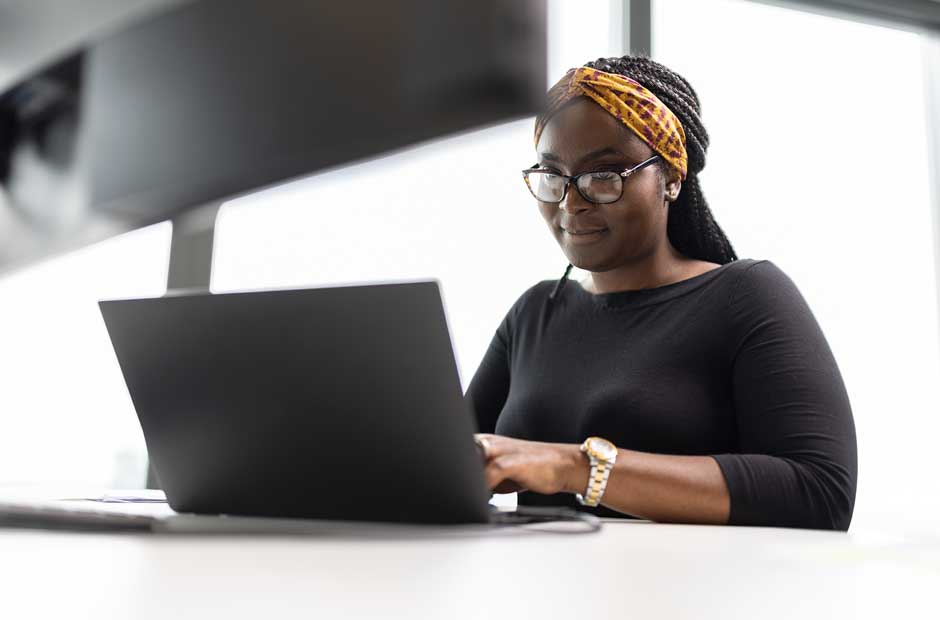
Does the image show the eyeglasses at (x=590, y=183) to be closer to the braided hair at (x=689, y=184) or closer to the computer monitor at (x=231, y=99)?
the braided hair at (x=689, y=184)

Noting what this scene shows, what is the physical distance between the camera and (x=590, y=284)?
1.35 m

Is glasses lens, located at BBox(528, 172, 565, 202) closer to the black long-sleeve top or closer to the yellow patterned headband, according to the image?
the yellow patterned headband

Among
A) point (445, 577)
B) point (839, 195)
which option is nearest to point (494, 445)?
point (445, 577)

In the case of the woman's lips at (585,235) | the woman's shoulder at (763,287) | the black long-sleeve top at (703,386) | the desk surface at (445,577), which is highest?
the woman's lips at (585,235)

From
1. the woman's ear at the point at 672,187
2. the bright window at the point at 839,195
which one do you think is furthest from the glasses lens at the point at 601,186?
the bright window at the point at 839,195

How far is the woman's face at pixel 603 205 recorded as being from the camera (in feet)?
3.79

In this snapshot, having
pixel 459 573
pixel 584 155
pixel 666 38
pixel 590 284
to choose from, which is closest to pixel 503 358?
pixel 590 284

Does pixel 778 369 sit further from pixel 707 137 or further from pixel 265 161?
pixel 265 161

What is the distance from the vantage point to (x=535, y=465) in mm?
764

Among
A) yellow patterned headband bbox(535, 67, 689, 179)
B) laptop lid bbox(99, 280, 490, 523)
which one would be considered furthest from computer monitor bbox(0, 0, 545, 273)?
yellow patterned headband bbox(535, 67, 689, 179)

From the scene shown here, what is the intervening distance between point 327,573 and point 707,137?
1.09 meters

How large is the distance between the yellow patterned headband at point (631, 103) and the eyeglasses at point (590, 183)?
31 mm

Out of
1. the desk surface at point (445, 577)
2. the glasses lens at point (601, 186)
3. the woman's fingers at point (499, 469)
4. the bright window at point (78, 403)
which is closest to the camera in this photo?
the desk surface at point (445, 577)

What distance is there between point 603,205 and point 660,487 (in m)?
0.48
